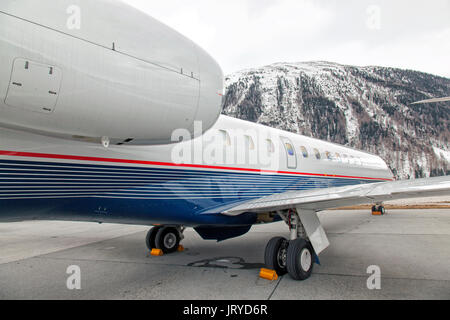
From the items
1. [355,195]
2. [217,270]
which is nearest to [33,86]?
[355,195]

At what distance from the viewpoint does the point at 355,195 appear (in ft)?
14.1

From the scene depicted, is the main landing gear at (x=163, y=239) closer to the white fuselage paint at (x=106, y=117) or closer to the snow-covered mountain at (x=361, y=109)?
the white fuselage paint at (x=106, y=117)

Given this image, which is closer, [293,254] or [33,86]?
[33,86]

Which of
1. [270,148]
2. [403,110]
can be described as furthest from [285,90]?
[270,148]

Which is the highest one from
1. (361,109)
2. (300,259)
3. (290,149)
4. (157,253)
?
(361,109)

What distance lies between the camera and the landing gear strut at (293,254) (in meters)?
4.76

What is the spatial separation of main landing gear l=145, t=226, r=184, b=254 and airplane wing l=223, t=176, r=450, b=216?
97.5 inches

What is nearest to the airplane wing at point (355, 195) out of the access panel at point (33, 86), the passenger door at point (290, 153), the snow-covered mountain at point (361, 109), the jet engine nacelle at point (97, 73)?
the passenger door at point (290, 153)

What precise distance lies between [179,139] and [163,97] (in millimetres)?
504

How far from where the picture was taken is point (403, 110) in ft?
277

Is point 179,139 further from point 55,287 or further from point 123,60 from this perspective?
point 55,287

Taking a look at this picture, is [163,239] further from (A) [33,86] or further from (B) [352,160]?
(B) [352,160]

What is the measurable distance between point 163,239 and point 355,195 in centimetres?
433

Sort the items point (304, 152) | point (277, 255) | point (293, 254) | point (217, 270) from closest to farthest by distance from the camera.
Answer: point (293, 254)
point (277, 255)
point (217, 270)
point (304, 152)
